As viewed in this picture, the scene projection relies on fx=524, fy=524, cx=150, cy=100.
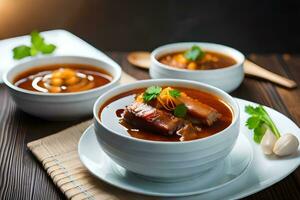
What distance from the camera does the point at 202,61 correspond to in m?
1.82

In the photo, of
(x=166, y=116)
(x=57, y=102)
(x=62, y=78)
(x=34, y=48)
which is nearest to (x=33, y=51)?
(x=34, y=48)

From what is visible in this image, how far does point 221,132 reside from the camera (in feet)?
3.62

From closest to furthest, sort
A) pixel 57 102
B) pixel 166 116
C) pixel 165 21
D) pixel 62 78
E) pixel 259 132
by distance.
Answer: pixel 166 116 → pixel 259 132 → pixel 57 102 → pixel 62 78 → pixel 165 21

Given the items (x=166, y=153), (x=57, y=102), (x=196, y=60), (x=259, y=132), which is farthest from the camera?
(x=196, y=60)

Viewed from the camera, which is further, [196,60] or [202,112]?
[196,60]

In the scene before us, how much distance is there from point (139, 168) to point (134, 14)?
2178mm

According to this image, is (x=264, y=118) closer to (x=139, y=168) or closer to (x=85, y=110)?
(x=139, y=168)

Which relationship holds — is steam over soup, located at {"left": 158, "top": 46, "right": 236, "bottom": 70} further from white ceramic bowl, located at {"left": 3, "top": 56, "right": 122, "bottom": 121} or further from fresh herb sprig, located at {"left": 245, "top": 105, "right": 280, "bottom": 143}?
fresh herb sprig, located at {"left": 245, "top": 105, "right": 280, "bottom": 143}

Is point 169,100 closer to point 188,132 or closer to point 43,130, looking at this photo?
point 188,132

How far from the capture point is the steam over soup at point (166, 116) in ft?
3.80

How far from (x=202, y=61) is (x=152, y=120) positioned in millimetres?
698

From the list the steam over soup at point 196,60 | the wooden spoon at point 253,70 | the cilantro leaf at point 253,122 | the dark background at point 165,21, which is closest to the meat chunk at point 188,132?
the cilantro leaf at point 253,122

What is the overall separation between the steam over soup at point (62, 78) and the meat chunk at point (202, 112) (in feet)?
1.51

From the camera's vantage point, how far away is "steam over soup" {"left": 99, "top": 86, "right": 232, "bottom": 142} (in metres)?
1.16
